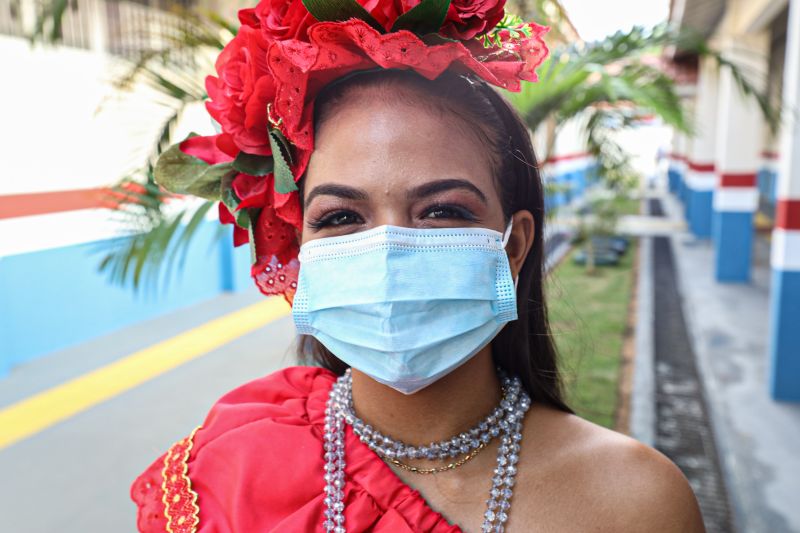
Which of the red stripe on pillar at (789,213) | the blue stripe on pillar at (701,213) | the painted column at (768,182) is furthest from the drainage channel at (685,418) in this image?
the painted column at (768,182)

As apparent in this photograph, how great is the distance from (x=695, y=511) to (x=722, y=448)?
3136mm

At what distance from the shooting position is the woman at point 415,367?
3.62 ft

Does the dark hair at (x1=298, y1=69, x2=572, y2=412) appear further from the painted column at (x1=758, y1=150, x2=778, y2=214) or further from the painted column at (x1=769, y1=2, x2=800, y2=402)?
the painted column at (x1=758, y1=150, x2=778, y2=214)

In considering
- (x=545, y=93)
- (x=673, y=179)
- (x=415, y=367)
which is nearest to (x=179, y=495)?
(x=415, y=367)

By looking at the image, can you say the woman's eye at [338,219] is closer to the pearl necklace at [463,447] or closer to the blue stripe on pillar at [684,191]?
the pearl necklace at [463,447]

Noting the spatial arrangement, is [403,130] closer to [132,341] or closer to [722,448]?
[722,448]

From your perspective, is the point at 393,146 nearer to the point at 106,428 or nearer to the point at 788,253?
the point at 106,428

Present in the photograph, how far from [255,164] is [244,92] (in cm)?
13

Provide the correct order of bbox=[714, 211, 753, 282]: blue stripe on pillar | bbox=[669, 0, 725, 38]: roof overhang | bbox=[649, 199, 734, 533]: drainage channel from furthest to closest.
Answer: bbox=[669, 0, 725, 38]: roof overhang → bbox=[714, 211, 753, 282]: blue stripe on pillar → bbox=[649, 199, 734, 533]: drainage channel

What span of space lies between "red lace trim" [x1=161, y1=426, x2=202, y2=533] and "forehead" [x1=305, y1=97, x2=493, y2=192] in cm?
58

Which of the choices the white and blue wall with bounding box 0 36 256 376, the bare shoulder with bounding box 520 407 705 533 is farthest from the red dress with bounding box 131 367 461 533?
the white and blue wall with bounding box 0 36 256 376

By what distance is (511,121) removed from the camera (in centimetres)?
124

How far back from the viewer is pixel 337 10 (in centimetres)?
108

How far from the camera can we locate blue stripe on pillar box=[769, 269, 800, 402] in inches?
172
